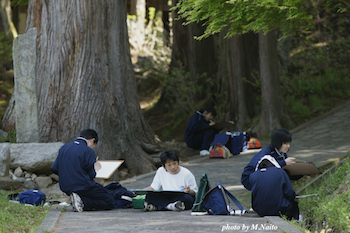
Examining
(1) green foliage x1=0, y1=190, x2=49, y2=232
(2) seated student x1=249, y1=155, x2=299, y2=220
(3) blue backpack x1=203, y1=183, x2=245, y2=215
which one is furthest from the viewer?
(3) blue backpack x1=203, y1=183, x2=245, y2=215

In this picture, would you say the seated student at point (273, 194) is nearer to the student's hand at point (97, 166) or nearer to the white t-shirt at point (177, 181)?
the white t-shirt at point (177, 181)

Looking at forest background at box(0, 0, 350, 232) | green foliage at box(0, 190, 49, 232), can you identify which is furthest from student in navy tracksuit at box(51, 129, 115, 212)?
forest background at box(0, 0, 350, 232)

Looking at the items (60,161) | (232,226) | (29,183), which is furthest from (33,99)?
(232,226)

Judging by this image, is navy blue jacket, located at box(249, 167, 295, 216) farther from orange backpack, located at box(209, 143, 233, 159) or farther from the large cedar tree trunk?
the large cedar tree trunk

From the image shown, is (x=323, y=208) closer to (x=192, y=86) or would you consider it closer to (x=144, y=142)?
(x=144, y=142)

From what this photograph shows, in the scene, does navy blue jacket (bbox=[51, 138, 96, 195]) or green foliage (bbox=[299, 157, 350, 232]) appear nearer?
green foliage (bbox=[299, 157, 350, 232])

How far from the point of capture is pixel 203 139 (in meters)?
13.9

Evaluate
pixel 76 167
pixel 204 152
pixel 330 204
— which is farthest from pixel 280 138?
pixel 204 152

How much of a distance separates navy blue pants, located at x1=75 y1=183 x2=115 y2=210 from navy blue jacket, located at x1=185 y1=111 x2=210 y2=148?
18.8 ft

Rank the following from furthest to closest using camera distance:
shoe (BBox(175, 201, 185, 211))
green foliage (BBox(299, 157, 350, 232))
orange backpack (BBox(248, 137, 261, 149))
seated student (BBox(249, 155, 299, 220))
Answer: orange backpack (BBox(248, 137, 261, 149)) < shoe (BBox(175, 201, 185, 211)) < seated student (BBox(249, 155, 299, 220)) < green foliage (BBox(299, 157, 350, 232))

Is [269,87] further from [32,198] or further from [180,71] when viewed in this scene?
[32,198]

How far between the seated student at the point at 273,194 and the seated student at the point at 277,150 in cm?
31

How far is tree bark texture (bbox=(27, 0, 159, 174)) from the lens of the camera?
11.7 metres

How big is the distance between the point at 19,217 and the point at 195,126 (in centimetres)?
699
